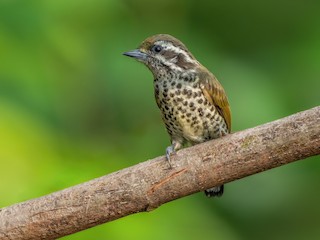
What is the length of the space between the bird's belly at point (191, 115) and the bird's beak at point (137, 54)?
0.26 metres

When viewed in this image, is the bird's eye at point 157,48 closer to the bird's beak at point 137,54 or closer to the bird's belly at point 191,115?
the bird's beak at point 137,54

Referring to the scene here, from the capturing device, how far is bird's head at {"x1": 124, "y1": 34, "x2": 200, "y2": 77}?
5137 millimetres

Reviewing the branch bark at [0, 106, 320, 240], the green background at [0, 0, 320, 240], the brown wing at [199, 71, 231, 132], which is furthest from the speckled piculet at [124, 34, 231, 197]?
the branch bark at [0, 106, 320, 240]

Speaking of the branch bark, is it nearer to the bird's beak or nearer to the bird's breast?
the bird's breast

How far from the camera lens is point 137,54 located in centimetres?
515

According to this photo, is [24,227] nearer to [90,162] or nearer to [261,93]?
[90,162]

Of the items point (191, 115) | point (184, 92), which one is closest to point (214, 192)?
point (191, 115)

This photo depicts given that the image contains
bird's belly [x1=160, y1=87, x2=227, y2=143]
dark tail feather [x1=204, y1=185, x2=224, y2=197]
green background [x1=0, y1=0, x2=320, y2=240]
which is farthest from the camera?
dark tail feather [x1=204, y1=185, x2=224, y2=197]

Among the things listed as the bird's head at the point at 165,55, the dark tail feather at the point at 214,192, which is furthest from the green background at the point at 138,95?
the bird's head at the point at 165,55

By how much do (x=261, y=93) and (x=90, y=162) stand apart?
1.18 metres

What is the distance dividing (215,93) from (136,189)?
967 mm

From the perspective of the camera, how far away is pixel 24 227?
4.33m

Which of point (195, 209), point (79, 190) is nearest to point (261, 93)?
point (195, 209)

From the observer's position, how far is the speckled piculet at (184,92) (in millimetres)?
5039
